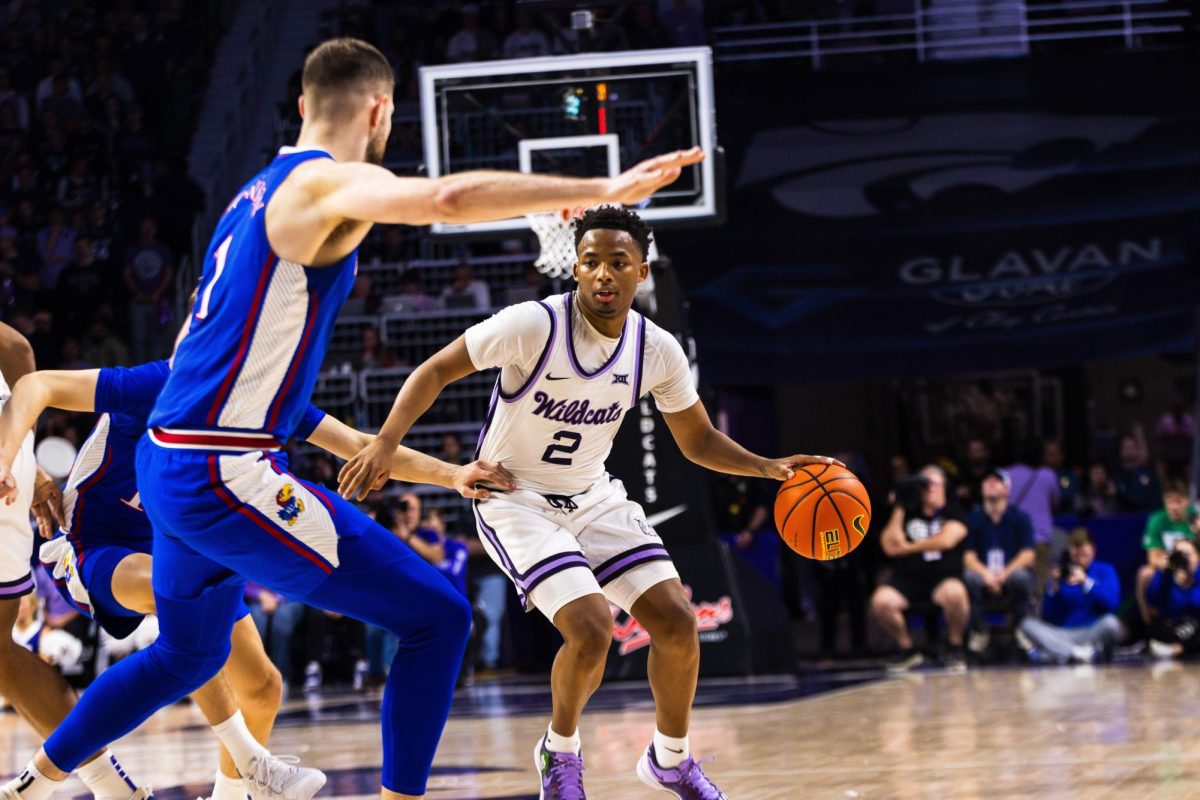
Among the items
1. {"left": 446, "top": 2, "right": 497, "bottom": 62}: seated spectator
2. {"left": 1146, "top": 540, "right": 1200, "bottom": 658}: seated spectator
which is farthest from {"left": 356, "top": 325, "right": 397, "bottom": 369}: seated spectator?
{"left": 1146, "top": 540, "right": 1200, "bottom": 658}: seated spectator

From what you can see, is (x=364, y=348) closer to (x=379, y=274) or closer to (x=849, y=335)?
(x=379, y=274)

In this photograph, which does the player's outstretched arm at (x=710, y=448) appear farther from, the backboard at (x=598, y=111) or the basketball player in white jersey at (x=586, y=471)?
the backboard at (x=598, y=111)

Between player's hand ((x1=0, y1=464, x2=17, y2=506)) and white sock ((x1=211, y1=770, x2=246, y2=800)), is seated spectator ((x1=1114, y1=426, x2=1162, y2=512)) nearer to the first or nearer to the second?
Answer: white sock ((x1=211, y1=770, x2=246, y2=800))

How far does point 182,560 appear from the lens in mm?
4133

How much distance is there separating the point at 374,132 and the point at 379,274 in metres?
13.0

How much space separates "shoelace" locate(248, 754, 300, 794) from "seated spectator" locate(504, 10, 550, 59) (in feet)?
41.0

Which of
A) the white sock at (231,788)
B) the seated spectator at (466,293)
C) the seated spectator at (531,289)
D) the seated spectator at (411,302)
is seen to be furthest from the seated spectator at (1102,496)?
the white sock at (231,788)

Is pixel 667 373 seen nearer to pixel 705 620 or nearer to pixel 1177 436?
pixel 705 620

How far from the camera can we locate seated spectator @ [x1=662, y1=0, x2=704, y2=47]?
15688 mm

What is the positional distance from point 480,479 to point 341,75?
1.62m

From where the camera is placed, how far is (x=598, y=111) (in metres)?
11.2

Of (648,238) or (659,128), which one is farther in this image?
(659,128)

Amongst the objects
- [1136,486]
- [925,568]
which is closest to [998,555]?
[925,568]

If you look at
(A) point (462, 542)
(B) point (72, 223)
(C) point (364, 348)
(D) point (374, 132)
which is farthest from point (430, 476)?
(B) point (72, 223)
